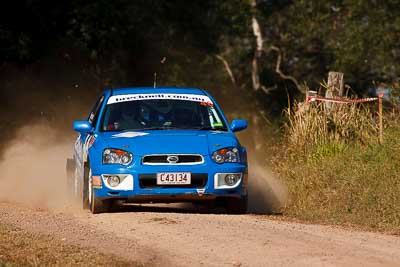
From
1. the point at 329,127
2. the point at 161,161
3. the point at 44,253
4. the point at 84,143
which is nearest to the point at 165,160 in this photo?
the point at 161,161

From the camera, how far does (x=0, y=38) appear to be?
29.5m

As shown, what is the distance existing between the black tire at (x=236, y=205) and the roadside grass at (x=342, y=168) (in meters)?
0.76

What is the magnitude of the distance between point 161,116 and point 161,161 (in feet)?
4.18

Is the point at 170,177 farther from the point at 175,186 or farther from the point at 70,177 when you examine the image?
the point at 70,177

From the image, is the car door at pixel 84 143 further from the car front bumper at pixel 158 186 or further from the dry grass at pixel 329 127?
the dry grass at pixel 329 127

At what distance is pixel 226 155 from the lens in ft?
47.8

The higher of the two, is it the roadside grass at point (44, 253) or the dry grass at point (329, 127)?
the dry grass at point (329, 127)

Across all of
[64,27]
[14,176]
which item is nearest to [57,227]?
[14,176]

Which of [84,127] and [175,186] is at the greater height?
[84,127]

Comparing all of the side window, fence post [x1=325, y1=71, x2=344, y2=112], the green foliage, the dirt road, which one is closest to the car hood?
the dirt road

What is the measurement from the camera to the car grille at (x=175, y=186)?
14305 mm

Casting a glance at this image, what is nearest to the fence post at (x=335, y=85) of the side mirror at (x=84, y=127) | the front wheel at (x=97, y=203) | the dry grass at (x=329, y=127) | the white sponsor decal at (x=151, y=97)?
the dry grass at (x=329, y=127)

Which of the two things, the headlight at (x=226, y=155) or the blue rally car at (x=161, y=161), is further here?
the headlight at (x=226, y=155)

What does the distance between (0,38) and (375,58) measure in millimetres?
22467
